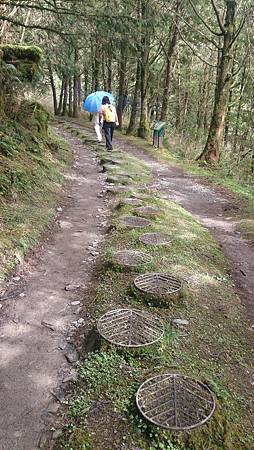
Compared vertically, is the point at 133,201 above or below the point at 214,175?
above

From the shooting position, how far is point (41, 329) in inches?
162

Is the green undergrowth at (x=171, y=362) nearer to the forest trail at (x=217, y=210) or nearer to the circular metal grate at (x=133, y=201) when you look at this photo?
the forest trail at (x=217, y=210)

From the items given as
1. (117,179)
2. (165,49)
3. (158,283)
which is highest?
(165,49)

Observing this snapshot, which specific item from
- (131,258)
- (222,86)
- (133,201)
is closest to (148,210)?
(133,201)

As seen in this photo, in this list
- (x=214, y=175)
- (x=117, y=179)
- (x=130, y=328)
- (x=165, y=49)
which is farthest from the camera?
(x=165, y=49)

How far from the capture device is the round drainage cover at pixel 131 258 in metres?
5.29

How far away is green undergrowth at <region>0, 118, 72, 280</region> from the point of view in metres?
5.57

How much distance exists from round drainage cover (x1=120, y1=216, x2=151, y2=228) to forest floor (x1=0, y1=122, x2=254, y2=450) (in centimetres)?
Answer: 13

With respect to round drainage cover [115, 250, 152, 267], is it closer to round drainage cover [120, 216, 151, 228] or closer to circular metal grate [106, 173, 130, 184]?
round drainage cover [120, 216, 151, 228]

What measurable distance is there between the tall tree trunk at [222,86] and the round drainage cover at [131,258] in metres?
9.15

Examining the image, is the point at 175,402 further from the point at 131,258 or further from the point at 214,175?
the point at 214,175

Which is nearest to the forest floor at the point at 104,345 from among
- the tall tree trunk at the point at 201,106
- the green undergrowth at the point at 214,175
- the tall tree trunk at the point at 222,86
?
the green undergrowth at the point at 214,175

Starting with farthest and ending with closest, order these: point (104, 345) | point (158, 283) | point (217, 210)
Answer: point (217, 210)
point (158, 283)
point (104, 345)

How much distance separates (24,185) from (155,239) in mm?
2822
